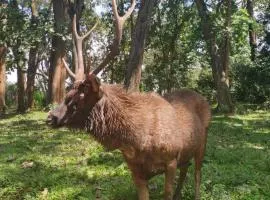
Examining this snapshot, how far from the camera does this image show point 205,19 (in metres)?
18.8

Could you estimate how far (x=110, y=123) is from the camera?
18.4ft

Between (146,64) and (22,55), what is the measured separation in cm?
1699

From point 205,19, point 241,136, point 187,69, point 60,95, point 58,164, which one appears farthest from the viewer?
point 187,69

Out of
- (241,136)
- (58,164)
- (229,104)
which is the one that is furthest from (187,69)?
(58,164)

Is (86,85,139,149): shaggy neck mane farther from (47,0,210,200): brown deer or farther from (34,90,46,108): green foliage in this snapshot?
(34,90,46,108): green foliage

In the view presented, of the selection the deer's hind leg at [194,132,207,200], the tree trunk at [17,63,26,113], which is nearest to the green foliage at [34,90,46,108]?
the tree trunk at [17,63,26,113]

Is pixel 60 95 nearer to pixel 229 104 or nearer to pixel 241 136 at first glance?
pixel 229 104

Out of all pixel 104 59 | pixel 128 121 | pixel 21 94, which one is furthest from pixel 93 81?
pixel 21 94

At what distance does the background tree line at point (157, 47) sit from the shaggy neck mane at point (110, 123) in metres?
Result: 0.43

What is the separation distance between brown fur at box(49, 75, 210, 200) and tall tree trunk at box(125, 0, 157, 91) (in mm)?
6915

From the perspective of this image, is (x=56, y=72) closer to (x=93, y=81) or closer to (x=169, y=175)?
(x=169, y=175)

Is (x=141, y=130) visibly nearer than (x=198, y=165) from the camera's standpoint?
Yes

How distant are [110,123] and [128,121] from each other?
22 centimetres

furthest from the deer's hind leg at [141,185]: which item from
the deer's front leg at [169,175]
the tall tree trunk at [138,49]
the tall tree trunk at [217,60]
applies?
the tall tree trunk at [217,60]
